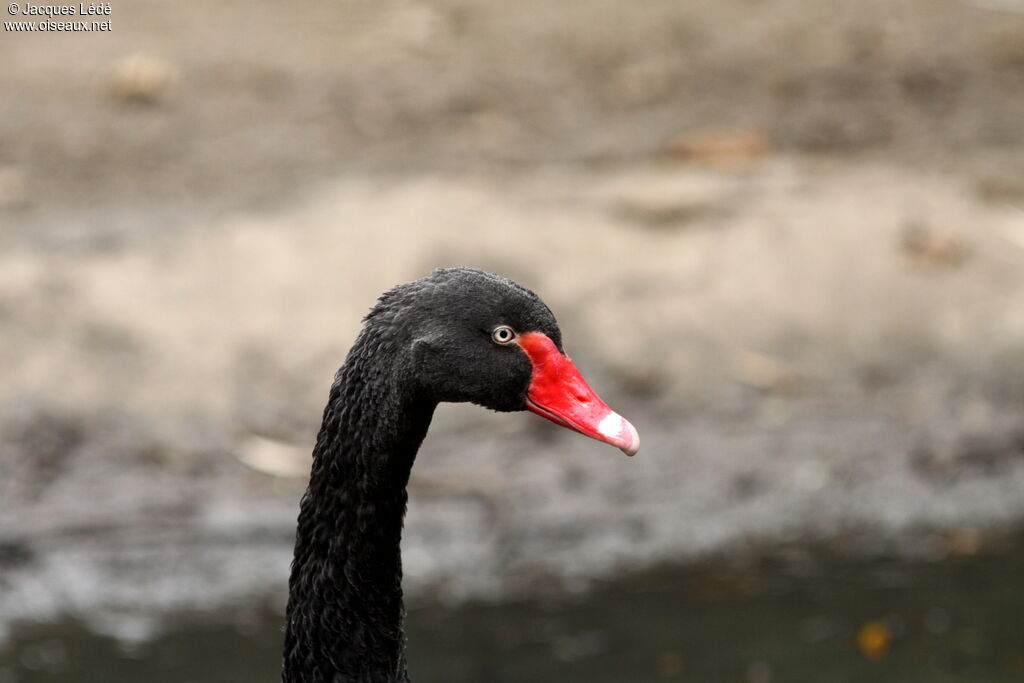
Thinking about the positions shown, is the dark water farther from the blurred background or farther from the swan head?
the swan head

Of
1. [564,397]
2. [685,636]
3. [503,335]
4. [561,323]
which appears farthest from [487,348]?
[561,323]

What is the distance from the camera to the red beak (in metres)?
3.36

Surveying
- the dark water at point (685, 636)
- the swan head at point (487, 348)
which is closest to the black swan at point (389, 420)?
the swan head at point (487, 348)

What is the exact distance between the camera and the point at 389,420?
3.32 m

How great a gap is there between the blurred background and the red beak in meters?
2.17

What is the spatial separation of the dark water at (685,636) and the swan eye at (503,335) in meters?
2.28

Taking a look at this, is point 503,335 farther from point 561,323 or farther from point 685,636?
point 561,323

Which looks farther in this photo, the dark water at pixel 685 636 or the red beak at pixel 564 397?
the dark water at pixel 685 636

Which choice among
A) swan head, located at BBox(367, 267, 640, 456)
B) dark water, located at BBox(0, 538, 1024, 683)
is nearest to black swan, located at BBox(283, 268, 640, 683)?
swan head, located at BBox(367, 267, 640, 456)

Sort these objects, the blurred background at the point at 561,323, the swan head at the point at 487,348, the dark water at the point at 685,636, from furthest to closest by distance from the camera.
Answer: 1. the blurred background at the point at 561,323
2. the dark water at the point at 685,636
3. the swan head at the point at 487,348

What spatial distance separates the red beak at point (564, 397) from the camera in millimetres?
3361

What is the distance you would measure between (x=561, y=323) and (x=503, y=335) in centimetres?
372

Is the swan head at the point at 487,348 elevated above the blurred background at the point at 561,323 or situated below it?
below

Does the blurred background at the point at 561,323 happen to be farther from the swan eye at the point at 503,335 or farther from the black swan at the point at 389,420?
the swan eye at the point at 503,335
